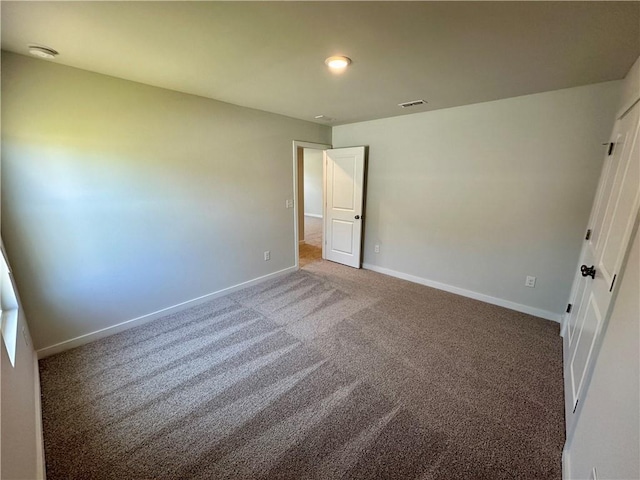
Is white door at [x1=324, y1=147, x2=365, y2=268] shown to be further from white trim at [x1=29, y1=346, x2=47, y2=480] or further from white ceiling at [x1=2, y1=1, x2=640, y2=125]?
white trim at [x1=29, y1=346, x2=47, y2=480]

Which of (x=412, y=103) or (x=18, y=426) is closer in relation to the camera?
(x=18, y=426)

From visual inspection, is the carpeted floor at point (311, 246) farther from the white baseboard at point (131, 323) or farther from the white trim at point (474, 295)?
the white baseboard at point (131, 323)

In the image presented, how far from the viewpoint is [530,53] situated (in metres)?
1.72

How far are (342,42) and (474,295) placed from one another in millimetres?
3101

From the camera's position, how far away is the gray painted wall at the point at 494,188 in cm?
247

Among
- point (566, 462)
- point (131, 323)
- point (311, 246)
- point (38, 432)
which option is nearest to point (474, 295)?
point (566, 462)

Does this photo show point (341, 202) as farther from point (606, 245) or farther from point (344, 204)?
point (606, 245)

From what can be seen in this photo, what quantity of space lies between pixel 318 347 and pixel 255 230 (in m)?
1.82

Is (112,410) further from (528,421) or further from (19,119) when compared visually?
(528,421)

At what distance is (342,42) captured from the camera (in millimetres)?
1603

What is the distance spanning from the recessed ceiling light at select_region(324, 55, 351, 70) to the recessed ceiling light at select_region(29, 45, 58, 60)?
183 cm

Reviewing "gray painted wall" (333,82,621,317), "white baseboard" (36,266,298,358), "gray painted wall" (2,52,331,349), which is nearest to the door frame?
"gray painted wall" (2,52,331,349)

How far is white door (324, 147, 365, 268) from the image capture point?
4059 mm

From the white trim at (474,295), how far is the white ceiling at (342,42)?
219 cm
